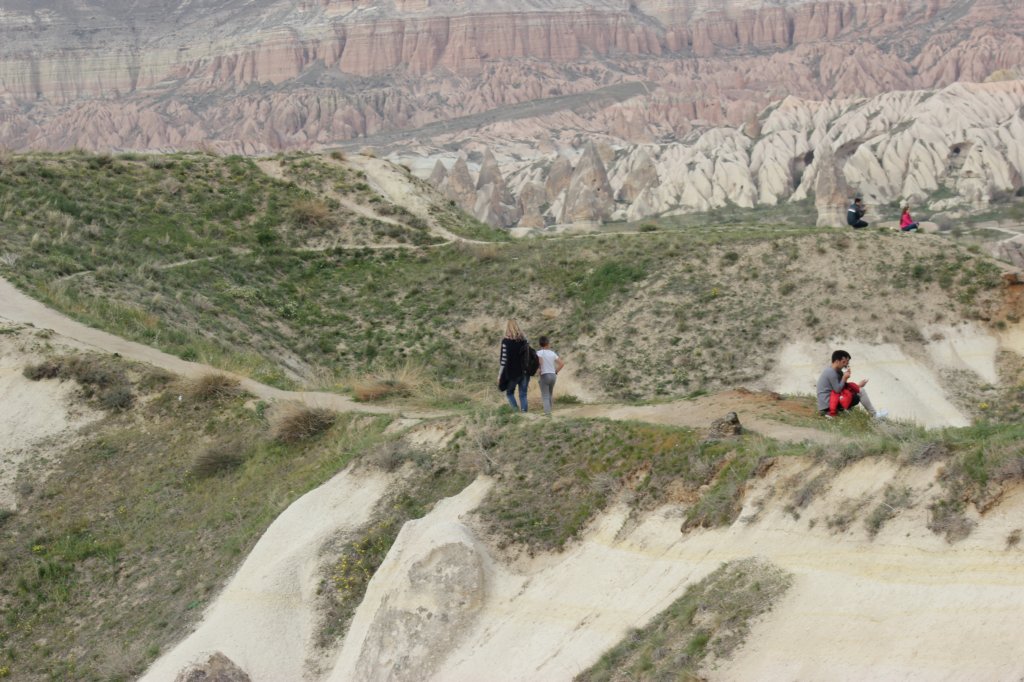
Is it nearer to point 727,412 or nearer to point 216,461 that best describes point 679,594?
point 727,412

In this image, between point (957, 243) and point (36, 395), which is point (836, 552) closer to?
point (36, 395)

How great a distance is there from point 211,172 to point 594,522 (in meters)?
30.6

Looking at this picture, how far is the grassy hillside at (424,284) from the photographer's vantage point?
29.8 m

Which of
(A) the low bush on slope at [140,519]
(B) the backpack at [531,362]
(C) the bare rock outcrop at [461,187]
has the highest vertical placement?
(B) the backpack at [531,362]

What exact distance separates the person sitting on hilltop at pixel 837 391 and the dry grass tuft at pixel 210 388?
9628 mm

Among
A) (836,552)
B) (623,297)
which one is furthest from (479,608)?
(623,297)

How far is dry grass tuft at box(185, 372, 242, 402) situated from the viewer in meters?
20.6

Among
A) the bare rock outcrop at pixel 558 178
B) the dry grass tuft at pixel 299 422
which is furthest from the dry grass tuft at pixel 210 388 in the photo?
the bare rock outcrop at pixel 558 178

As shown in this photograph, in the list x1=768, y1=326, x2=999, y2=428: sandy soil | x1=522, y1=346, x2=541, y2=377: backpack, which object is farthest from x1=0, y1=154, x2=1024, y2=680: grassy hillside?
x1=522, y1=346, x2=541, y2=377: backpack

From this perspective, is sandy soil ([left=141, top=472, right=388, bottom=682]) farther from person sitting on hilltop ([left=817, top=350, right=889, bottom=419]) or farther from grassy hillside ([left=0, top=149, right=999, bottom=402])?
grassy hillside ([left=0, top=149, right=999, bottom=402])

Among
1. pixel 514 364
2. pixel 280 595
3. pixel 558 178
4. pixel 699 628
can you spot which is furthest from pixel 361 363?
pixel 558 178

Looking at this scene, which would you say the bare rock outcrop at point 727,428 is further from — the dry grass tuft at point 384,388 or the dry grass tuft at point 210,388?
the dry grass tuft at point 210,388

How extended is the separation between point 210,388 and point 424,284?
15726 mm

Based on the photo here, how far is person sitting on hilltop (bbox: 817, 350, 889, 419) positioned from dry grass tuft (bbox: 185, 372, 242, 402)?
963 cm
